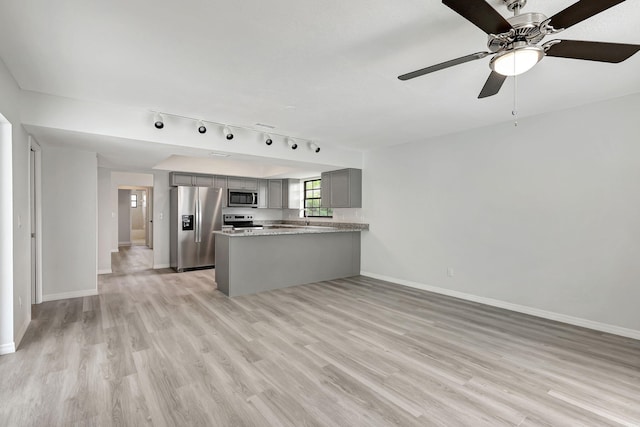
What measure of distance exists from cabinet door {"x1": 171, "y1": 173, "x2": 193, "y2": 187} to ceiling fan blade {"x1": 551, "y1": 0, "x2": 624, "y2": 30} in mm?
6634

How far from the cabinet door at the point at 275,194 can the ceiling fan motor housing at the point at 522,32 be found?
22.0ft

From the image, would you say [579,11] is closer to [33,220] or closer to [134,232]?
[33,220]

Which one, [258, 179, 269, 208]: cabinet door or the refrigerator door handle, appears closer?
the refrigerator door handle

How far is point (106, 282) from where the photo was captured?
5.39 metres

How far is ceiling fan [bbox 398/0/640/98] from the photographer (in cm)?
144

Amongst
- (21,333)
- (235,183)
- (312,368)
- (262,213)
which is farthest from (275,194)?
(312,368)

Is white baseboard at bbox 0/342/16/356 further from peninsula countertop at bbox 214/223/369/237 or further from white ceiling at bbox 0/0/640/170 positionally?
peninsula countertop at bbox 214/223/369/237

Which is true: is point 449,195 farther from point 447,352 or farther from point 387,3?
point 387,3

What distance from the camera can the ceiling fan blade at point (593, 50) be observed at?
168cm

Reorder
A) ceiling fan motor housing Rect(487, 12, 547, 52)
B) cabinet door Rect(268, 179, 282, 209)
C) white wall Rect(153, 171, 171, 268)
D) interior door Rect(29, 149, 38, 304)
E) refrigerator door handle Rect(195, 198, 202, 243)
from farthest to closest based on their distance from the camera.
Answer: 1. cabinet door Rect(268, 179, 282, 209)
2. white wall Rect(153, 171, 171, 268)
3. refrigerator door handle Rect(195, 198, 202, 243)
4. interior door Rect(29, 149, 38, 304)
5. ceiling fan motor housing Rect(487, 12, 547, 52)

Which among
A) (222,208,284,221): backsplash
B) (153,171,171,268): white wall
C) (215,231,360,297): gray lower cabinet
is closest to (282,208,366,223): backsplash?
(215,231,360,297): gray lower cabinet

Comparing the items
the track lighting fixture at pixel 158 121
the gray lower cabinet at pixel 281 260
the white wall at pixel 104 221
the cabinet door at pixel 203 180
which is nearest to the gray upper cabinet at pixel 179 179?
the cabinet door at pixel 203 180

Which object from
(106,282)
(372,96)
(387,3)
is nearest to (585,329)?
(372,96)

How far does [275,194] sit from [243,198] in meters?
0.90
